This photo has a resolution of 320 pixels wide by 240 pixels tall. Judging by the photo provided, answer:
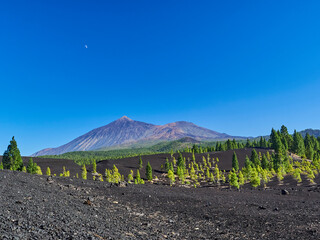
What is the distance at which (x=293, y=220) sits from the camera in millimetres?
16031

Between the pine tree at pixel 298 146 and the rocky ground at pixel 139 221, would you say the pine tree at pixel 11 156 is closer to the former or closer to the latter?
the rocky ground at pixel 139 221

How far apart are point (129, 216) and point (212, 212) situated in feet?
25.5

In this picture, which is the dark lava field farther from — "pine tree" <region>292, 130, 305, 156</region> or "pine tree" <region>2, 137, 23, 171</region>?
"pine tree" <region>292, 130, 305, 156</region>

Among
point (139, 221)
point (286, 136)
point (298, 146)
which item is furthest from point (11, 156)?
point (286, 136)

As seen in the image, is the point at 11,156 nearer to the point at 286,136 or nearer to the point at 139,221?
Answer: the point at 139,221

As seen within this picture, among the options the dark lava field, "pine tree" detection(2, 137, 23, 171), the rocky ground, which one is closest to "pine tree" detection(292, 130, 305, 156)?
the rocky ground

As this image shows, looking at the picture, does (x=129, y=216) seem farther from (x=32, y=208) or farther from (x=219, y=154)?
(x=219, y=154)

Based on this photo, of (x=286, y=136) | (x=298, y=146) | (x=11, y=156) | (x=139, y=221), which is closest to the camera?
(x=139, y=221)

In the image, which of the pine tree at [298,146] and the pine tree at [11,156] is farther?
the pine tree at [298,146]

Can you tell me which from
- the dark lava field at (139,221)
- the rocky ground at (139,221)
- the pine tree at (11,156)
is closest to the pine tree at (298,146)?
the rocky ground at (139,221)

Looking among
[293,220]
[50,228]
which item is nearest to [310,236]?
[293,220]

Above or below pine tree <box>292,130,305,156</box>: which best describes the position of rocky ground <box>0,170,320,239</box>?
below

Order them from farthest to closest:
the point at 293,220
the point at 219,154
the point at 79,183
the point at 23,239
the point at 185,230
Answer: the point at 219,154
the point at 79,183
the point at 293,220
the point at 185,230
the point at 23,239

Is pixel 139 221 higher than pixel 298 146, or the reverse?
pixel 298 146
